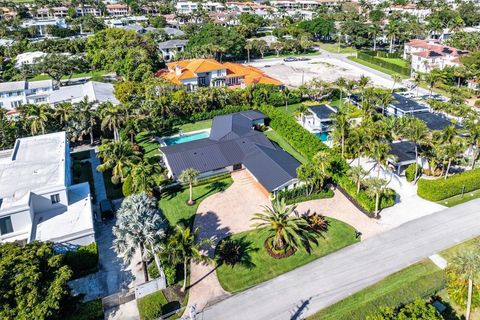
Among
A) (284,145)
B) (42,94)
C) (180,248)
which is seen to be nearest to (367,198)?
(284,145)

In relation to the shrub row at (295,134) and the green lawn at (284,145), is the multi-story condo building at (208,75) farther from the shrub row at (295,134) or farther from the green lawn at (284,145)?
the green lawn at (284,145)

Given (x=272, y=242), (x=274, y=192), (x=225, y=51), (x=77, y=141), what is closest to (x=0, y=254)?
(x=272, y=242)

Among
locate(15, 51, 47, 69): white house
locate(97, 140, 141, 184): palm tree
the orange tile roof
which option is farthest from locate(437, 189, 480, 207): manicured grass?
locate(15, 51, 47, 69): white house

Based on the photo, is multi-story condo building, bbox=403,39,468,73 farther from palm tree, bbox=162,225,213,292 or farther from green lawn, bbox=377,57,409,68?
palm tree, bbox=162,225,213,292

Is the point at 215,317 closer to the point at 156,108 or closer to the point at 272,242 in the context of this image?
the point at 272,242

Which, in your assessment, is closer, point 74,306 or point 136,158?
point 74,306

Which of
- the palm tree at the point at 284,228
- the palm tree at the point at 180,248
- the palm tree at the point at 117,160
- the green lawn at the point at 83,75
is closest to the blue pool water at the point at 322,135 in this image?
the palm tree at the point at 284,228
